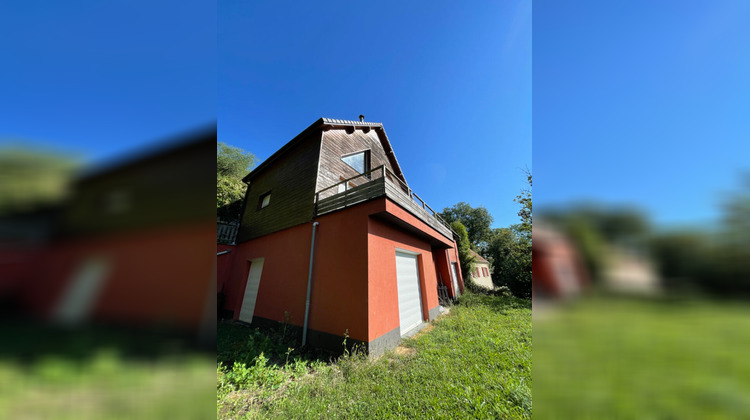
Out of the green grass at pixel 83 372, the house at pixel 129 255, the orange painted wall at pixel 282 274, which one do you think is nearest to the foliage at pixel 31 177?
the house at pixel 129 255

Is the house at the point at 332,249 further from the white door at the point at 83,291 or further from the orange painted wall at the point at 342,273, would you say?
the white door at the point at 83,291

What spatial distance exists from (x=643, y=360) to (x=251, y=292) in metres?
9.33

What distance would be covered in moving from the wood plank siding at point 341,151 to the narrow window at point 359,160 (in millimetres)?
152

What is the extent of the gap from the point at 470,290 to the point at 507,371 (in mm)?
10379

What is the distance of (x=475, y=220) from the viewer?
109 feet

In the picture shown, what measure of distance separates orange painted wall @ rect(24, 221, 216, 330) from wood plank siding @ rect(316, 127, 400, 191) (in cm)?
642

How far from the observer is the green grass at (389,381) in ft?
10.2

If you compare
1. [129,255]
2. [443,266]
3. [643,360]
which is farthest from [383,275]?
[443,266]

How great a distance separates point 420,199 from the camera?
27.1 feet

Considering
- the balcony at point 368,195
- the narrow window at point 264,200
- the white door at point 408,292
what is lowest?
the white door at point 408,292

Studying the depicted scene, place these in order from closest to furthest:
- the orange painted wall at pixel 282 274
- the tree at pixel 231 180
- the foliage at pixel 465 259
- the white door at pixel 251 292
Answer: the orange painted wall at pixel 282 274, the white door at pixel 251 292, the tree at pixel 231 180, the foliage at pixel 465 259

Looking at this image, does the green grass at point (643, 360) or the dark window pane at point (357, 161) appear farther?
the dark window pane at point (357, 161)

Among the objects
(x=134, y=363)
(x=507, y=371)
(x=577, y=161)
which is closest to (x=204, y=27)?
(x=134, y=363)

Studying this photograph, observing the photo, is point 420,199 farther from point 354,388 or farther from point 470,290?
point 470,290
